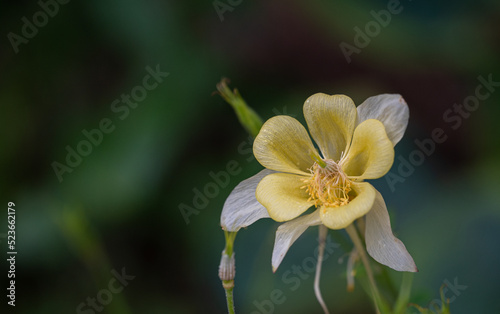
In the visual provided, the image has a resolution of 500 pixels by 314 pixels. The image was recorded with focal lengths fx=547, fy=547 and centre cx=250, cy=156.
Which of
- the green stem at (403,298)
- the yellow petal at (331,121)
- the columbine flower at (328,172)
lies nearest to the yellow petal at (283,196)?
the columbine flower at (328,172)

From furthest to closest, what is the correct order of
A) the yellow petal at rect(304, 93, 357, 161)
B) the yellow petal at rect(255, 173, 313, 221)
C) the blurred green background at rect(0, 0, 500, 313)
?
the blurred green background at rect(0, 0, 500, 313) < the yellow petal at rect(304, 93, 357, 161) < the yellow petal at rect(255, 173, 313, 221)

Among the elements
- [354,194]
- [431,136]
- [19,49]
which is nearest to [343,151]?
[354,194]

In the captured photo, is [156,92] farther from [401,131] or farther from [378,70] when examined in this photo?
[401,131]

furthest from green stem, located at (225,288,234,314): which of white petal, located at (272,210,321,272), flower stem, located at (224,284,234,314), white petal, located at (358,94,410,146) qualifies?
white petal, located at (358,94,410,146)

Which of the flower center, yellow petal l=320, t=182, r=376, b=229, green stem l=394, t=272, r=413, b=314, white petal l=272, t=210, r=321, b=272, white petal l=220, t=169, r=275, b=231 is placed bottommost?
green stem l=394, t=272, r=413, b=314

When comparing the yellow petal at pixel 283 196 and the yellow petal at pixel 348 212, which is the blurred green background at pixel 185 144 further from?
the yellow petal at pixel 348 212

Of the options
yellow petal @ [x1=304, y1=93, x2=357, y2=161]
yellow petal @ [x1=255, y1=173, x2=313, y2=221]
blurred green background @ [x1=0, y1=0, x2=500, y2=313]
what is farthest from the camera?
blurred green background @ [x1=0, y1=0, x2=500, y2=313]

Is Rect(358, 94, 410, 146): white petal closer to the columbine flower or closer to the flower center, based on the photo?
the columbine flower
